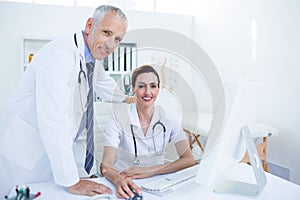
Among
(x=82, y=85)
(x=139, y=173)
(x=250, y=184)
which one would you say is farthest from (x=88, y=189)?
(x=250, y=184)

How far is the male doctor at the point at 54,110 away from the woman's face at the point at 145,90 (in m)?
0.30

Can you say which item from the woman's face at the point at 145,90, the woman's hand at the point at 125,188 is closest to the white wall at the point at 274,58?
the woman's face at the point at 145,90

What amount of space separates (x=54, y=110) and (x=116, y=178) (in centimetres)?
34

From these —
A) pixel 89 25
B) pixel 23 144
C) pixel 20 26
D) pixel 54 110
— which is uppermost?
pixel 20 26

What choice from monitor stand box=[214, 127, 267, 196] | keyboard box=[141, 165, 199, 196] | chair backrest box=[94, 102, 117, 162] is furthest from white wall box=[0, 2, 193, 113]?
monitor stand box=[214, 127, 267, 196]

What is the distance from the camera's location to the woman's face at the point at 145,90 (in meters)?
1.53

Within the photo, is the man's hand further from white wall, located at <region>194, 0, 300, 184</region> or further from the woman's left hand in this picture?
white wall, located at <region>194, 0, 300, 184</region>

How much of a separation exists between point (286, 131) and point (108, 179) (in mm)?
2002

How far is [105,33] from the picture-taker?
44.7 inches

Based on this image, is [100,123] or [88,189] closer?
[88,189]

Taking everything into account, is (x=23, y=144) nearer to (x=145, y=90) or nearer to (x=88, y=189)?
(x=88, y=189)

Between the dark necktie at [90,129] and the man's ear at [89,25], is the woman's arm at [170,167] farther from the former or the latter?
the man's ear at [89,25]

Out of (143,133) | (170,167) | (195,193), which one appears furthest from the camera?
(143,133)

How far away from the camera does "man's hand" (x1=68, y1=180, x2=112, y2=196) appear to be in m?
0.98
